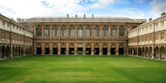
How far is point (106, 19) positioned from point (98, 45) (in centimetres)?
1260

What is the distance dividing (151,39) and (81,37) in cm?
3224

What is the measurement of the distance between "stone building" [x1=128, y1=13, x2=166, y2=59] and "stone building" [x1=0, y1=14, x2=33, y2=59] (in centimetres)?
3531

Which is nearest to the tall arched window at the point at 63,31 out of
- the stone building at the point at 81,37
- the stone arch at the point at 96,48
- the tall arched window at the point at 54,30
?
the stone building at the point at 81,37

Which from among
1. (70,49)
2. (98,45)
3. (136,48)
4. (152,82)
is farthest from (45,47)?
(152,82)

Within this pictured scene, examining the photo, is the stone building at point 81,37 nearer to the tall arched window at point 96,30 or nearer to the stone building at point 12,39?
the tall arched window at point 96,30

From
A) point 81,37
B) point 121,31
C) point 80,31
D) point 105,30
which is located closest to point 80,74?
point 81,37

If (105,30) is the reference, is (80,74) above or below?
below

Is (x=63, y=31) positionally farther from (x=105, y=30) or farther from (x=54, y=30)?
(x=105, y=30)

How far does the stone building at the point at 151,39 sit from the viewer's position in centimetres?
5372

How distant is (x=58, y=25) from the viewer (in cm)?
8712

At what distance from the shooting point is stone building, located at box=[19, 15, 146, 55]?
8656 centimetres

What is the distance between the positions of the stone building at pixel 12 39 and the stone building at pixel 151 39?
3531 cm

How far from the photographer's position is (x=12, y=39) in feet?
194

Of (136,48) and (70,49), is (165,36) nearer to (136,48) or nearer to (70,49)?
(136,48)
